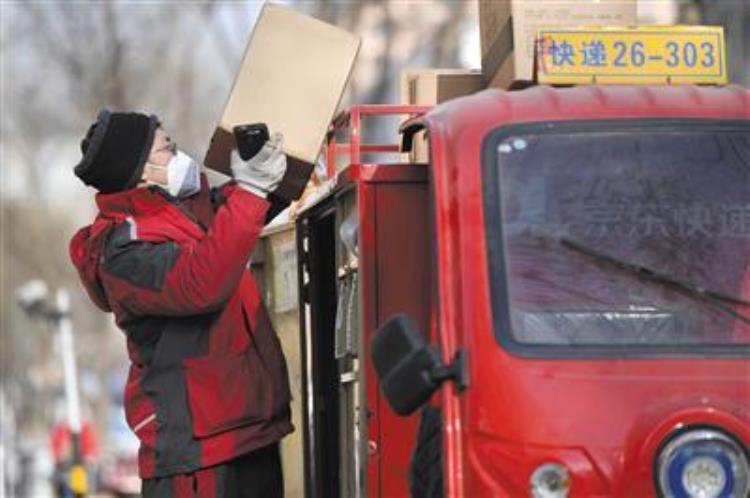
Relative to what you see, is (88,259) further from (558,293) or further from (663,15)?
(663,15)

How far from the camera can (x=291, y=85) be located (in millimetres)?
5449

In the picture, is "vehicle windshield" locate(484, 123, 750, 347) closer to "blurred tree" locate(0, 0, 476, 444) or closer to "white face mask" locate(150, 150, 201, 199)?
"white face mask" locate(150, 150, 201, 199)

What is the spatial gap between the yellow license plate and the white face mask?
1182 mm

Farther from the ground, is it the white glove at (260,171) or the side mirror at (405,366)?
the white glove at (260,171)

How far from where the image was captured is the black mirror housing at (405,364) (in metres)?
4.04

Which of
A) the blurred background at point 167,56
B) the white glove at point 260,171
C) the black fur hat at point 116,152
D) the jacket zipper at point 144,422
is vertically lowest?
the jacket zipper at point 144,422

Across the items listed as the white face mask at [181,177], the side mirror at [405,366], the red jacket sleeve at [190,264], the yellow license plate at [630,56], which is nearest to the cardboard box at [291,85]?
the white face mask at [181,177]

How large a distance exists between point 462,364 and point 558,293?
15.0 inches

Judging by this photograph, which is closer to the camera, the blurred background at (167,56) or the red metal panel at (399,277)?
the red metal panel at (399,277)

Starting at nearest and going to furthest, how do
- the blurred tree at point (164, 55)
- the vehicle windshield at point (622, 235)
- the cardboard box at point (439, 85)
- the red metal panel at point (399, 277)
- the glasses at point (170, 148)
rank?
the vehicle windshield at point (622, 235)
the red metal panel at point (399, 277)
the glasses at point (170, 148)
the cardboard box at point (439, 85)
the blurred tree at point (164, 55)

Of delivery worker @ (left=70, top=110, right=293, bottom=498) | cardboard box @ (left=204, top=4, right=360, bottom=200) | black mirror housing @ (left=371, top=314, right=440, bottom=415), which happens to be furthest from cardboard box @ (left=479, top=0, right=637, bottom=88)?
black mirror housing @ (left=371, top=314, right=440, bottom=415)

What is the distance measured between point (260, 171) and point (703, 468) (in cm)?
171

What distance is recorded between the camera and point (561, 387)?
419cm

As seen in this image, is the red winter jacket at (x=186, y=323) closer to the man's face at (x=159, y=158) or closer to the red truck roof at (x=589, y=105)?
the man's face at (x=159, y=158)
